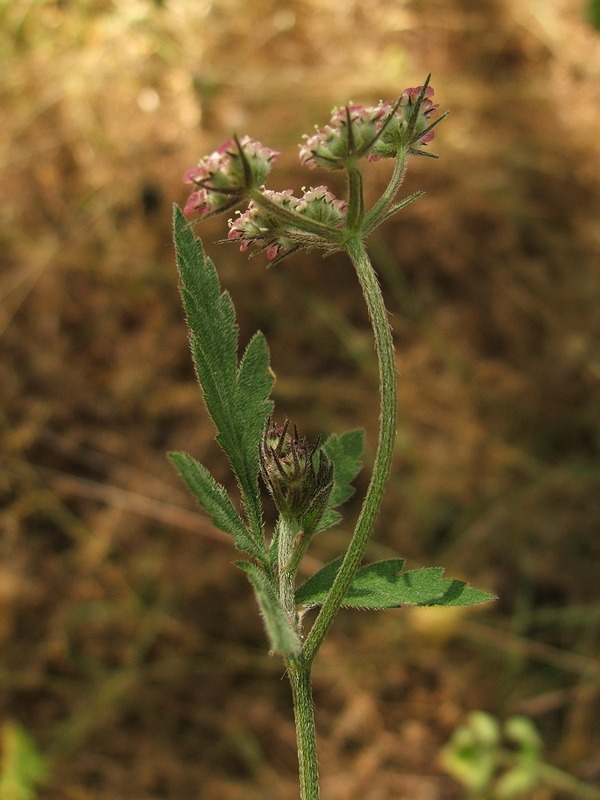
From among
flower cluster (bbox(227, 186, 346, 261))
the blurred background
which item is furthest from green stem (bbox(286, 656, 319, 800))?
the blurred background

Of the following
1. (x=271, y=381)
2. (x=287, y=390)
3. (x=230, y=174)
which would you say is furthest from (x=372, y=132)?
(x=287, y=390)

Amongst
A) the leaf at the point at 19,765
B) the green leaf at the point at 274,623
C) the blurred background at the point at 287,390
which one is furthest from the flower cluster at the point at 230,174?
the leaf at the point at 19,765

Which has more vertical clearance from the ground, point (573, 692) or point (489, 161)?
point (489, 161)

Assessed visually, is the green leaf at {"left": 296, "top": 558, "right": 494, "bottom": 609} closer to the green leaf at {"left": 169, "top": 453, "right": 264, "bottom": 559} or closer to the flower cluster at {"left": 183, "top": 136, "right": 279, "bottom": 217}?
the green leaf at {"left": 169, "top": 453, "right": 264, "bottom": 559}

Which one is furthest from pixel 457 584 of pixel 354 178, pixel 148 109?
pixel 148 109

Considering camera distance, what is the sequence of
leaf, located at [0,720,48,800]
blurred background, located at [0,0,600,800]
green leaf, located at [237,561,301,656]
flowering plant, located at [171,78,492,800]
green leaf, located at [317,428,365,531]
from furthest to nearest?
blurred background, located at [0,0,600,800] < leaf, located at [0,720,48,800] < green leaf, located at [317,428,365,531] < flowering plant, located at [171,78,492,800] < green leaf, located at [237,561,301,656]

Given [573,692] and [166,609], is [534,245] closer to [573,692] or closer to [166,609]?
[573,692]

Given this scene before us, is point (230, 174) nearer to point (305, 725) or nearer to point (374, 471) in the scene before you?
point (374, 471)
